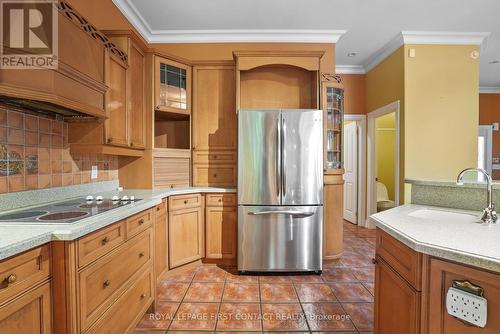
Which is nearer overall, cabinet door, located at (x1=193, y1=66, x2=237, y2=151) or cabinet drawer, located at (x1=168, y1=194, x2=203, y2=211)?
Answer: cabinet drawer, located at (x1=168, y1=194, x2=203, y2=211)

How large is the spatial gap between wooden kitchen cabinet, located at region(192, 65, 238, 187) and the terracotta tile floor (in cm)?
114

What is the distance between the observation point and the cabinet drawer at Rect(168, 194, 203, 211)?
2613 mm

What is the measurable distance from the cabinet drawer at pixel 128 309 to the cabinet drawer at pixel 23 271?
427mm

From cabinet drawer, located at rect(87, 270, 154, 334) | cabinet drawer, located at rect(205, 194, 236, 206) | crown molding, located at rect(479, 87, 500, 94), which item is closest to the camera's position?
cabinet drawer, located at rect(87, 270, 154, 334)

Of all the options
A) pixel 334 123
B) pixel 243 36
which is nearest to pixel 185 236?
pixel 334 123

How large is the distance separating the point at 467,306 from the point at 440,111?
3.51 meters

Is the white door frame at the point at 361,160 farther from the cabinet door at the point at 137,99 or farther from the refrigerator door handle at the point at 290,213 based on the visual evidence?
the cabinet door at the point at 137,99

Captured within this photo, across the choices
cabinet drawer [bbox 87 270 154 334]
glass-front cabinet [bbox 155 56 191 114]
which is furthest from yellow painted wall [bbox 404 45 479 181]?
cabinet drawer [bbox 87 270 154 334]

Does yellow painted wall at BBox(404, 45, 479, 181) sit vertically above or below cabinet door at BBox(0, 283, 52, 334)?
above

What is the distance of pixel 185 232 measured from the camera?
2.75m

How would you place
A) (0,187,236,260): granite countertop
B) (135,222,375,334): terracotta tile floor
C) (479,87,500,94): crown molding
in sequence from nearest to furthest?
(0,187,236,260): granite countertop, (135,222,375,334): terracotta tile floor, (479,87,500,94): crown molding

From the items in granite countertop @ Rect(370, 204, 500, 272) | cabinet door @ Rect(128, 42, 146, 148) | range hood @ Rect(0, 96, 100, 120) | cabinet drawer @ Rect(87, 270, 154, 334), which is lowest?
cabinet drawer @ Rect(87, 270, 154, 334)

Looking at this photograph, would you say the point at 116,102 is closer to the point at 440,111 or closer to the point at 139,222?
the point at 139,222

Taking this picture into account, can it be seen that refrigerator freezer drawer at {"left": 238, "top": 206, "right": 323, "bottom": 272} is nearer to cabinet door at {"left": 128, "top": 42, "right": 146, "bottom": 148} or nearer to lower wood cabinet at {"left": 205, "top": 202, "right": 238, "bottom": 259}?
lower wood cabinet at {"left": 205, "top": 202, "right": 238, "bottom": 259}
